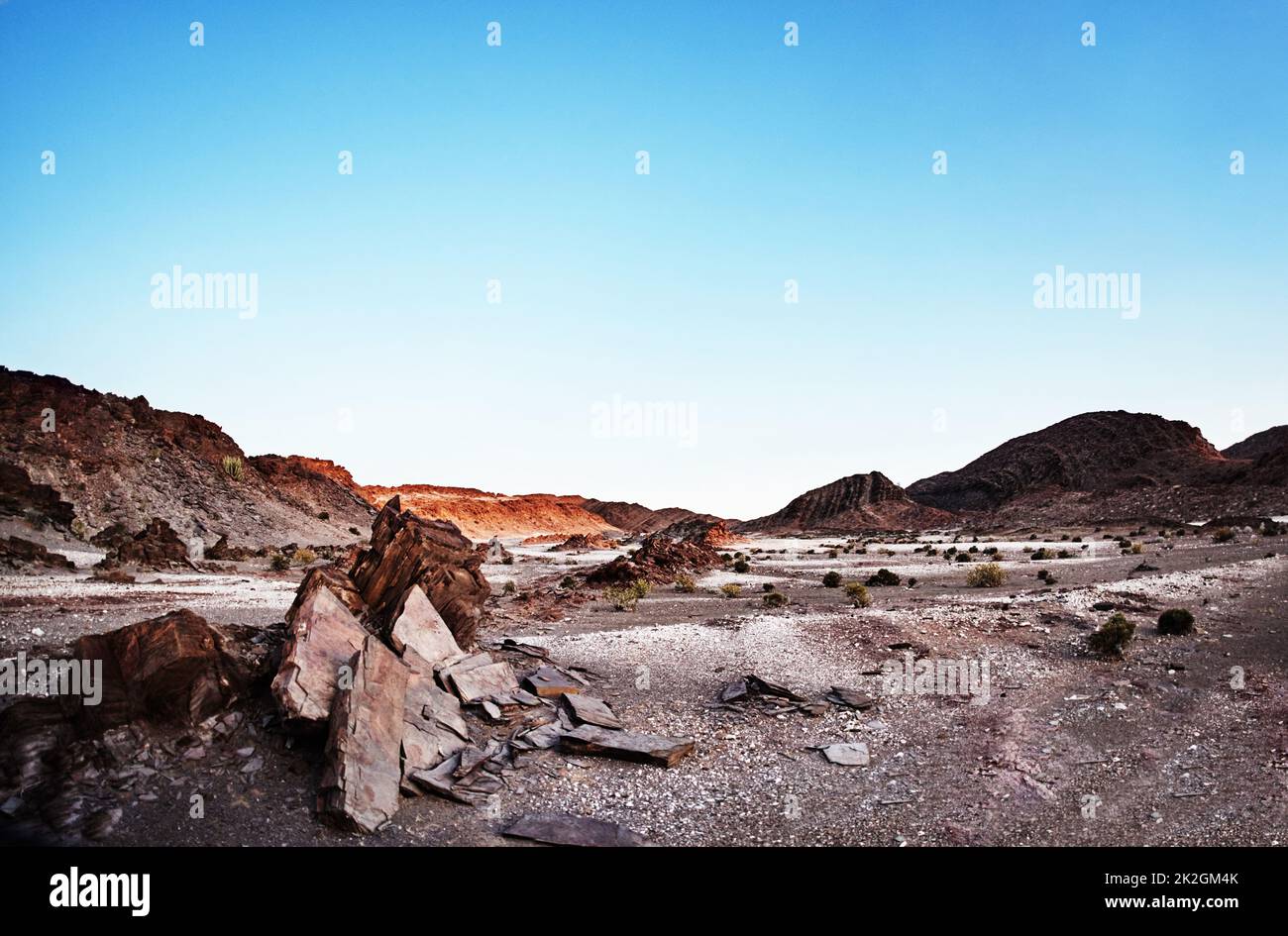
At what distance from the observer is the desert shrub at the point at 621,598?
23470 millimetres

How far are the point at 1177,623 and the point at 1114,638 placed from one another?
2720 mm

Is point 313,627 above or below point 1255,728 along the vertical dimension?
above

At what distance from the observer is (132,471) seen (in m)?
43.1

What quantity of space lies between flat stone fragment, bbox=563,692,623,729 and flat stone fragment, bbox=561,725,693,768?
19.4 inches

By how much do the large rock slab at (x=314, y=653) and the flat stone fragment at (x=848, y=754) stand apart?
6.80m

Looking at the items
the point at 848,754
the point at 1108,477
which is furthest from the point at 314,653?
the point at 1108,477

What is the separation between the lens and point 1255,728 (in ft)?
34.4

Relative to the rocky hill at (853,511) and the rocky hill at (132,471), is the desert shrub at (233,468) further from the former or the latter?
the rocky hill at (853,511)

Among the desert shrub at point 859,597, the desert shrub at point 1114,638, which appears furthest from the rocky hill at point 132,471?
the desert shrub at point 1114,638

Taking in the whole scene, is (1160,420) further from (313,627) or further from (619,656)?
(313,627)

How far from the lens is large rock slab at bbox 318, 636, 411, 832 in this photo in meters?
7.69

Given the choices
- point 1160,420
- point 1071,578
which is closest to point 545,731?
point 1071,578
